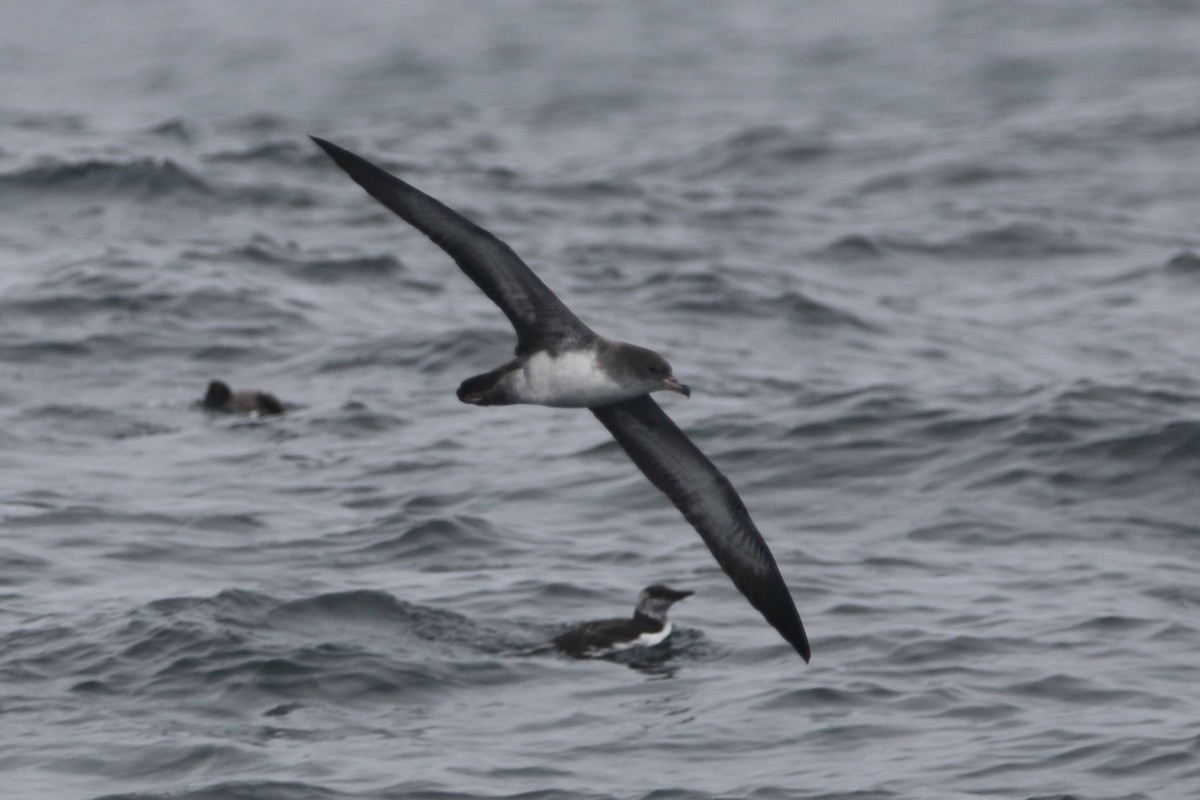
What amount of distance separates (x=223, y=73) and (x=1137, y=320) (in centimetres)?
2506

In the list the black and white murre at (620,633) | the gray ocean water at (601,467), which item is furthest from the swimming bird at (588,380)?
the black and white murre at (620,633)

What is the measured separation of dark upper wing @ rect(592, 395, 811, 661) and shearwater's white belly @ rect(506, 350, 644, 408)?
62 cm

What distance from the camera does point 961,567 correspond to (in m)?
12.1

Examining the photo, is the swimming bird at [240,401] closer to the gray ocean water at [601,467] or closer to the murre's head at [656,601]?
the gray ocean water at [601,467]

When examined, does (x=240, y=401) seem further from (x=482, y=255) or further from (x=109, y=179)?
(x=109, y=179)

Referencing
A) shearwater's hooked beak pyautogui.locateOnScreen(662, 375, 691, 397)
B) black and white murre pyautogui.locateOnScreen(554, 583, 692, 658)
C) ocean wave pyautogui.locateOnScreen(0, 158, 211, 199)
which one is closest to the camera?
shearwater's hooked beak pyautogui.locateOnScreen(662, 375, 691, 397)

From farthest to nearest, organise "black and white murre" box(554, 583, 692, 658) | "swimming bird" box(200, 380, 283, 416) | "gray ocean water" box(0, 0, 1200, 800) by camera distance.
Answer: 1. "swimming bird" box(200, 380, 283, 416)
2. "black and white murre" box(554, 583, 692, 658)
3. "gray ocean water" box(0, 0, 1200, 800)

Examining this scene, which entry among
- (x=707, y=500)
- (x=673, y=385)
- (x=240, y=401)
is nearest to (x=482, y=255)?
(x=673, y=385)

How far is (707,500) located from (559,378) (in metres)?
1.20

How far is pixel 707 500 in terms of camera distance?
29.6 ft

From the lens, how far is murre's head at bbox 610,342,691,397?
8156 mm

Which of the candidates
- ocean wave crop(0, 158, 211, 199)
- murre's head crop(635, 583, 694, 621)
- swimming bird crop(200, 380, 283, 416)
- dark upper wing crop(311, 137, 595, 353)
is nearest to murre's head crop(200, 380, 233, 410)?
swimming bird crop(200, 380, 283, 416)

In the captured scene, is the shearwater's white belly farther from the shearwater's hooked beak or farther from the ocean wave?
the ocean wave

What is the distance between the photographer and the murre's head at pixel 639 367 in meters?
8.16
